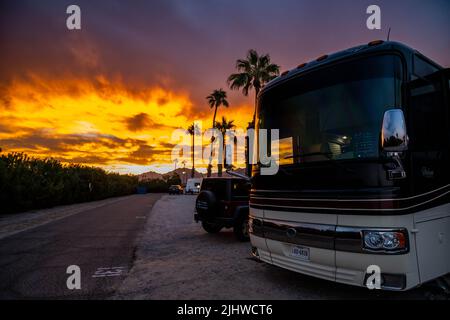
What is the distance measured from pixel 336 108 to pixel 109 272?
485cm

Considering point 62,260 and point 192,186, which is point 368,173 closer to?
point 62,260

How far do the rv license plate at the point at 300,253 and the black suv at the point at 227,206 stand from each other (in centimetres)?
457

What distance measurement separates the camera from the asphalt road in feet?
14.7

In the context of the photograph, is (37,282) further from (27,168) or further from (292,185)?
(27,168)

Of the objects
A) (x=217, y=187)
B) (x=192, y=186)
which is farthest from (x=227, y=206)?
(x=192, y=186)

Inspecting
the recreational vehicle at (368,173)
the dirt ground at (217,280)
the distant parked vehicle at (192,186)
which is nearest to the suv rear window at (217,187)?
the dirt ground at (217,280)

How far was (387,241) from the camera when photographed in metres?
3.10

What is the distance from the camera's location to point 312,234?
12.1 feet

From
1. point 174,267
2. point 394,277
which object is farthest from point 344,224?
point 174,267

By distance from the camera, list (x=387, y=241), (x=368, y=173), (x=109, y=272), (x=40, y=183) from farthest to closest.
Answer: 1. (x=40, y=183)
2. (x=109, y=272)
3. (x=368, y=173)
4. (x=387, y=241)

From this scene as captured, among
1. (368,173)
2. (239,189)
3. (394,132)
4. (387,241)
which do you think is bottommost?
(387,241)

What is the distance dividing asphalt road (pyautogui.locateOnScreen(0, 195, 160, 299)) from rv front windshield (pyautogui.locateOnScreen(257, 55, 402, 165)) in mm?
3598

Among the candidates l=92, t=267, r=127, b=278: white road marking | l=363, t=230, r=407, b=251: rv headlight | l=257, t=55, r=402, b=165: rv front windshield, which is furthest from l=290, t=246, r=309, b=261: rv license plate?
l=92, t=267, r=127, b=278: white road marking
